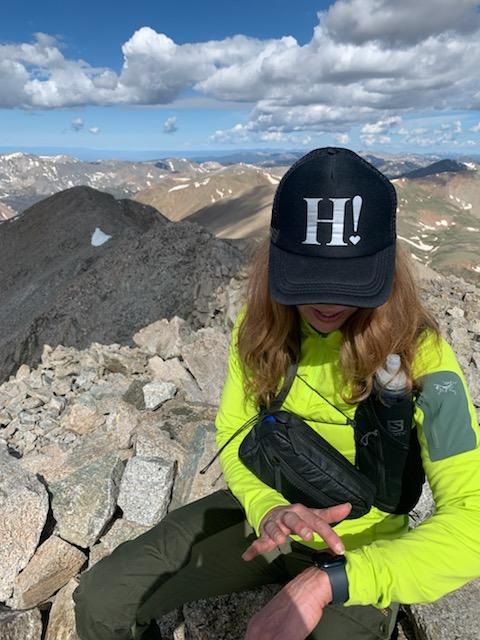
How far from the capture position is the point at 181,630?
3.68m

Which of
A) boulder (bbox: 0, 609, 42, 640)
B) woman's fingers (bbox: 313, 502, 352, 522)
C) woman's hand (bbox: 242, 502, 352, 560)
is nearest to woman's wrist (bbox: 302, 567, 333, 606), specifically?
woman's hand (bbox: 242, 502, 352, 560)

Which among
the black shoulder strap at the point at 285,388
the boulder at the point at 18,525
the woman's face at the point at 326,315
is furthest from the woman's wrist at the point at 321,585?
the boulder at the point at 18,525

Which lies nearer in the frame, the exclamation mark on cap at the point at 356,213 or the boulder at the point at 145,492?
the exclamation mark on cap at the point at 356,213

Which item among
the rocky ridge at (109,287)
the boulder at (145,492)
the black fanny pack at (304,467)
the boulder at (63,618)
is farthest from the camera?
the rocky ridge at (109,287)

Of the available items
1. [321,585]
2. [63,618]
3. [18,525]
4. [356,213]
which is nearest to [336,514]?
[321,585]

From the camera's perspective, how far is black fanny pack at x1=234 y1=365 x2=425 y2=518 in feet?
9.07

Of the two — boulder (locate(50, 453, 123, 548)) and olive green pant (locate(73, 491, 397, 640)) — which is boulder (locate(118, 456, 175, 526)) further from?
olive green pant (locate(73, 491, 397, 640))

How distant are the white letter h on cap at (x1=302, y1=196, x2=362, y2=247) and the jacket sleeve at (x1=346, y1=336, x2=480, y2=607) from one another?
28.8 inches

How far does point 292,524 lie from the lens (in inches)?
97.8

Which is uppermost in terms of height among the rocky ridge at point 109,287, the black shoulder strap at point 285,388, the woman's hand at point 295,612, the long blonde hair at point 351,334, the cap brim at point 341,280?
the cap brim at point 341,280

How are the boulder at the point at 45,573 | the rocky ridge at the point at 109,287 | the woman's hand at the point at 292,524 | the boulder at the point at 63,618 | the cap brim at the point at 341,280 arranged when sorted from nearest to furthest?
the woman's hand at the point at 292,524 < the cap brim at the point at 341,280 < the boulder at the point at 63,618 < the boulder at the point at 45,573 < the rocky ridge at the point at 109,287

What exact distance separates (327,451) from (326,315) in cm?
78

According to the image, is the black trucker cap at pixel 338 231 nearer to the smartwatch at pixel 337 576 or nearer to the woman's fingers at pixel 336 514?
the woman's fingers at pixel 336 514

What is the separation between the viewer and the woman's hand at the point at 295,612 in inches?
90.4
